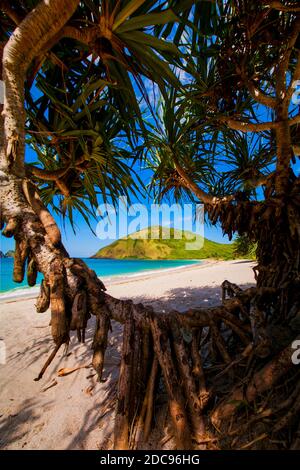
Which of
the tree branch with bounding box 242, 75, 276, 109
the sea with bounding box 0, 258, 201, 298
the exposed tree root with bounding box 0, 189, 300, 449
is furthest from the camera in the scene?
the sea with bounding box 0, 258, 201, 298

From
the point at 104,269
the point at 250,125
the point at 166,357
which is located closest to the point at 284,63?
the point at 250,125


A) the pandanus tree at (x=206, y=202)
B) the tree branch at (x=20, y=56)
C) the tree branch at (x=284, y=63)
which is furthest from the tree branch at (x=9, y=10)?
the tree branch at (x=284, y=63)

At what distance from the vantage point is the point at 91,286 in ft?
3.24

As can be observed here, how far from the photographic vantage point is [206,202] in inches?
88.0

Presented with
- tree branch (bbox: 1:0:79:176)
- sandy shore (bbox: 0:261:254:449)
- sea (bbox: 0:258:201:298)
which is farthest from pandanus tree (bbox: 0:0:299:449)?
sea (bbox: 0:258:201:298)

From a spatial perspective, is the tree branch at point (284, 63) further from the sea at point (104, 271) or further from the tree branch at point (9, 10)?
the sea at point (104, 271)

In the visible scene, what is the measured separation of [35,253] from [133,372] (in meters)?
0.80

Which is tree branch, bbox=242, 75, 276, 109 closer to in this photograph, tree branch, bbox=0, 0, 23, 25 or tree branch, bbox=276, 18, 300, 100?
tree branch, bbox=276, 18, 300, 100

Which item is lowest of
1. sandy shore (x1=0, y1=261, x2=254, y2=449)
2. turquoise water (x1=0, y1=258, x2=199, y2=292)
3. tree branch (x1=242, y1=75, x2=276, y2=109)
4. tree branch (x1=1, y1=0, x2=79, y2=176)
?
turquoise water (x1=0, y1=258, x2=199, y2=292)

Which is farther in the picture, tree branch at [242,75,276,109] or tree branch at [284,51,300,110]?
tree branch at [242,75,276,109]

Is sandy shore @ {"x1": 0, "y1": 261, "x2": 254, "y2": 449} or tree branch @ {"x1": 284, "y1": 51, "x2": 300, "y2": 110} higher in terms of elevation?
tree branch @ {"x1": 284, "y1": 51, "x2": 300, "y2": 110}

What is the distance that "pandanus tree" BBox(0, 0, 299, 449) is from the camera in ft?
3.15

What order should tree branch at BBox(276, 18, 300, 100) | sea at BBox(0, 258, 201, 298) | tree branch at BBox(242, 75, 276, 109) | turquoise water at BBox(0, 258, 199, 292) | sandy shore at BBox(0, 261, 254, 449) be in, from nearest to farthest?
1. sandy shore at BBox(0, 261, 254, 449)
2. tree branch at BBox(276, 18, 300, 100)
3. tree branch at BBox(242, 75, 276, 109)
4. sea at BBox(0, 258, 201, 298)
5. turquoise water at BBox(0, 258, 199, 292)
